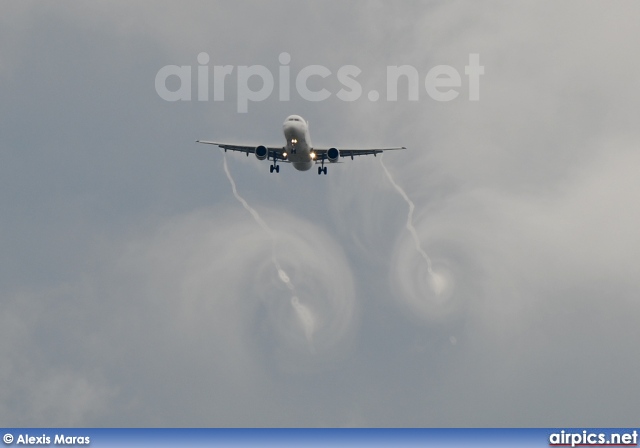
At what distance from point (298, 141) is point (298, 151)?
1.69 m

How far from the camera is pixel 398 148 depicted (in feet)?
411

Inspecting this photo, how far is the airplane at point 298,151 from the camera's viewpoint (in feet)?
379

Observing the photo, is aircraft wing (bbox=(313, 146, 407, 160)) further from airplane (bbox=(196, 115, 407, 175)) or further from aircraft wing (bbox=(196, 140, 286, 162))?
aircraft wing (bbox=(196, 140, 286, 162))

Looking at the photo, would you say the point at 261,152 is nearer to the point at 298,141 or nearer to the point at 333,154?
the point at 298,141

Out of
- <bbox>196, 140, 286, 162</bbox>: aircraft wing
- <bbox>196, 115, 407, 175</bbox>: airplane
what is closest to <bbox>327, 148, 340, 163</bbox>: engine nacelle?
<bbox>196, 115, 407, 175</bbox>: airplane

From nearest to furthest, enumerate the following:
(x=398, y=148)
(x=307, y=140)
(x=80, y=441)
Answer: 1. (x=80, y=441)
2. (x=307, y=140)
3. (x=398, y=148)

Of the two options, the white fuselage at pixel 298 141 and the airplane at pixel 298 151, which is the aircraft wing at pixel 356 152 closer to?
the airplane at pixel 298 151

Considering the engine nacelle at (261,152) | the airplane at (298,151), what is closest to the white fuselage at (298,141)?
the airplane at (298,151)

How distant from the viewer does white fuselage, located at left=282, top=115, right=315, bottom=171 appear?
4530 inches

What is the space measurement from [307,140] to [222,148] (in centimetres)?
1573

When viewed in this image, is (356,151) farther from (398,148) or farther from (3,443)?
(3,443)

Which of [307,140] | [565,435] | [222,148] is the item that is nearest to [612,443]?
[565,435]

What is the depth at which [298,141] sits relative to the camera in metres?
116

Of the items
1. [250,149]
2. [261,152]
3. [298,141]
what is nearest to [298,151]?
[298,141]
